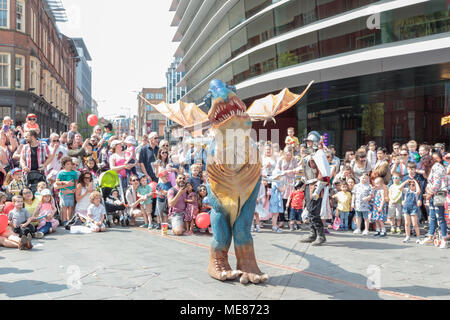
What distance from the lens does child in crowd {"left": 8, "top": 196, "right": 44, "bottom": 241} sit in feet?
22.5

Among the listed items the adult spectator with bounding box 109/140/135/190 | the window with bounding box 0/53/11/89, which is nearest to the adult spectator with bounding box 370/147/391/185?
the adult spectator with bounding box 109/140/135/190

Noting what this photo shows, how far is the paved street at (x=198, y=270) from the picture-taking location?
4.17 metres

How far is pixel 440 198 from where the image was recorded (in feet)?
22.2

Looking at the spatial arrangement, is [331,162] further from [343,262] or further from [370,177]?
[343,262]

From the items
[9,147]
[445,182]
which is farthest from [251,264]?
[9,147]

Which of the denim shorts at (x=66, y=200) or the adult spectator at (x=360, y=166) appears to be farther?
the adult spectator at (x=360, y=166)

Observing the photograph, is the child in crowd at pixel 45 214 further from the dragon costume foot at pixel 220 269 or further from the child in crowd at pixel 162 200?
the dragon costume foot at pixel 220 269

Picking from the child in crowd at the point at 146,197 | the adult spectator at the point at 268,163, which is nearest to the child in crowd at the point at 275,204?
the adult spectator at the point at 268,163

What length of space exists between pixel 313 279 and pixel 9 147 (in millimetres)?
7630

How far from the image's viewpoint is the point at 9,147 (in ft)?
30.0

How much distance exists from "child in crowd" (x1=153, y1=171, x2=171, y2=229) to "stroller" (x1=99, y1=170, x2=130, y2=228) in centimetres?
79

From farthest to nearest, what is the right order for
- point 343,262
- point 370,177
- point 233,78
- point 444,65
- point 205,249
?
point 233,78 < point 444,65 < point 370,177 < point 205,249 < point 343,262

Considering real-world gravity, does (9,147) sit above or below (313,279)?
above

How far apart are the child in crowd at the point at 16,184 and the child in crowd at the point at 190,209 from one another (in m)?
3.24
